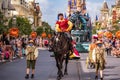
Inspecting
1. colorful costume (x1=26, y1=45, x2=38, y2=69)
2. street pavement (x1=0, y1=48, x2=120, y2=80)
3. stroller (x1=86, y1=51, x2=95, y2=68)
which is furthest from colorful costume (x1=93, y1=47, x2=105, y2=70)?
stroller (x1=86, y1=51, x2=95, y2=68)

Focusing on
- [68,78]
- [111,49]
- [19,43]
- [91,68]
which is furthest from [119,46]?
[68,78]

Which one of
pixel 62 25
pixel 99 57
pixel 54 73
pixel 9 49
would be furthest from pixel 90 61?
pixel 9 49

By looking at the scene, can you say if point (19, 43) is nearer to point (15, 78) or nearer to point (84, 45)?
point (84, 45)

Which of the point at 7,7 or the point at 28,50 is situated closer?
the point at 28,50

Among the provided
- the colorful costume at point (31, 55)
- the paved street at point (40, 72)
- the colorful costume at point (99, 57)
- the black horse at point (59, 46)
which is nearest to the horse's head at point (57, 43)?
the black horse at point (59, 46)

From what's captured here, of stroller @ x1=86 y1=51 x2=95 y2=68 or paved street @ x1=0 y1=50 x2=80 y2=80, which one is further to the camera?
stroller @ x1=86 y1=51 x2=95 y2=68

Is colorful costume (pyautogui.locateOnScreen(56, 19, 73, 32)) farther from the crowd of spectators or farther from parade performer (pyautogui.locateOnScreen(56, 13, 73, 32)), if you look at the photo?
the crowd of spectators

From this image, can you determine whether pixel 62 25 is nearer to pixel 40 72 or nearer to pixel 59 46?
pixel 59 46

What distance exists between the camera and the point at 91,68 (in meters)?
25.3

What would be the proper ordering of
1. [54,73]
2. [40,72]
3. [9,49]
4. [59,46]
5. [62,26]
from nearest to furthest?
[59,46]
[62,26]
[54,73]
[40,72]
[9,49]

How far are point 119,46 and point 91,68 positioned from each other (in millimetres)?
18626

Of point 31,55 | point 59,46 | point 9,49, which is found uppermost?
point 59,46

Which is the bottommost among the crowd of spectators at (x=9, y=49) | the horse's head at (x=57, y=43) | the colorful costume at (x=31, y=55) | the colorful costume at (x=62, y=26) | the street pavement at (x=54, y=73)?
the crowd of spectators at (x=9, y=49)

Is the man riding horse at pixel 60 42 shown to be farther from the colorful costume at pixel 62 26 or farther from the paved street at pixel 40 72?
the paved street at pixel 40 72
